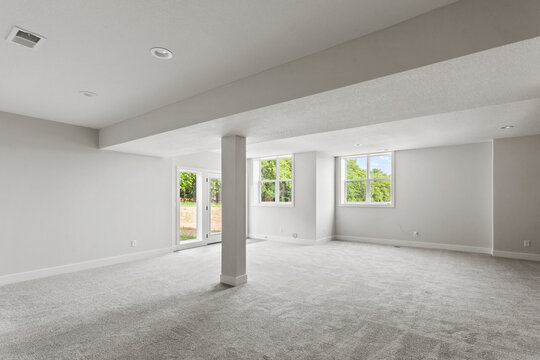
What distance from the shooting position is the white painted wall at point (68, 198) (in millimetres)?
4328

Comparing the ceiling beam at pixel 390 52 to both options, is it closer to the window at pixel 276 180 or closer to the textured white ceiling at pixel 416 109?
the textured white ceiling at pixel 416 109

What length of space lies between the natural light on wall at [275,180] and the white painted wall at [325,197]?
0.81 meters

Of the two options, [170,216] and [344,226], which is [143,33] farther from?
[344,226]

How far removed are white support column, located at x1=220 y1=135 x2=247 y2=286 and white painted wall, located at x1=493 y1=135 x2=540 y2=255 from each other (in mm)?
5360

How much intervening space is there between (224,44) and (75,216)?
4.41 metres

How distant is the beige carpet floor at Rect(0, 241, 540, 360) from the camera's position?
2.40 metres

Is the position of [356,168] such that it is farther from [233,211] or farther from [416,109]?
[416,109]

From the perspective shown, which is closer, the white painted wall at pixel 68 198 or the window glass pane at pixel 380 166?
the white painted wall at pixel 68 198

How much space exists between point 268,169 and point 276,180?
48 cm

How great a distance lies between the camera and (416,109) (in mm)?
3109

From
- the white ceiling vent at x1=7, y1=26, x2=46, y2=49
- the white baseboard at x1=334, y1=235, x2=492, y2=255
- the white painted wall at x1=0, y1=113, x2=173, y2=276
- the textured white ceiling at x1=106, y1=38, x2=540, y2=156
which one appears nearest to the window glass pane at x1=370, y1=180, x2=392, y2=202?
the white baseboard at x1=334, y1=235, x2=492, y2=255

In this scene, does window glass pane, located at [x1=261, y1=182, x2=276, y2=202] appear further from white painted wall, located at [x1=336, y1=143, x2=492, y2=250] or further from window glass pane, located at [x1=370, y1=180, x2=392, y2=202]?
window glass pane, located at [x1=370, y1=180, x2=392, y2=202]

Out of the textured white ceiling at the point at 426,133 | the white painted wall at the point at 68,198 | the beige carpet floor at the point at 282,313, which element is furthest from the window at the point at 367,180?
the white painted wall at the point at 68,198

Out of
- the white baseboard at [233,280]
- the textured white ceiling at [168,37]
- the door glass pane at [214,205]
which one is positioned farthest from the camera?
the door glass pane at [214,205]
